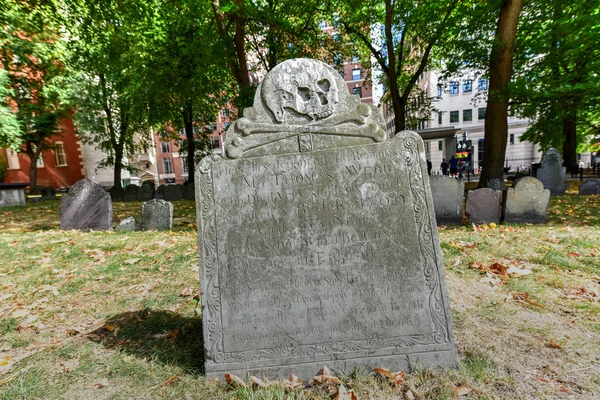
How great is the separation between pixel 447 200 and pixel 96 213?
375 inches

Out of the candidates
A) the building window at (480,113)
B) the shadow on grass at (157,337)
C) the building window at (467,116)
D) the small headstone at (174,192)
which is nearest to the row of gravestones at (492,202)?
the shadow on grass at (157,337)

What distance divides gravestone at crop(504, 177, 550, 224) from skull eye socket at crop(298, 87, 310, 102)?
6.87 m

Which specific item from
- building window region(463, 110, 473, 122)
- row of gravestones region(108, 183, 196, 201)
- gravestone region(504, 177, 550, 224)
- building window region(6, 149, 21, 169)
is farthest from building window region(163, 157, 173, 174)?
gravestone region(504, 177, 550, 224)

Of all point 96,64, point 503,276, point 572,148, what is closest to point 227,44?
point 96,64

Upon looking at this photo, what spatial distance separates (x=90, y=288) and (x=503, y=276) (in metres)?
5.70

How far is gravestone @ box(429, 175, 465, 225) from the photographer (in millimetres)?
7598

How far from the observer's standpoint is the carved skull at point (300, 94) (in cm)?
262

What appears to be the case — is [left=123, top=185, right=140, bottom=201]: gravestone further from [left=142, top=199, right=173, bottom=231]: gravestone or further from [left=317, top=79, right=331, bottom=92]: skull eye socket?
[left=317, top=79, right=331, bottom=92]: skull eye socket

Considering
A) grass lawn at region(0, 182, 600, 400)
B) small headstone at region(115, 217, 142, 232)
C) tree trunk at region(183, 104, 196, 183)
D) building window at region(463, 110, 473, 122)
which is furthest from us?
building window at region(463, 110, 473, 122)

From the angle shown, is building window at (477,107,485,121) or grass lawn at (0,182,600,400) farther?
building window at (477,107,485,121)

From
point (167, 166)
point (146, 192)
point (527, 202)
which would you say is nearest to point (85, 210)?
point (146, 192)

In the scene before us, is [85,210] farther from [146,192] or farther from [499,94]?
[499,94]

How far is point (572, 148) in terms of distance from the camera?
1817 cm

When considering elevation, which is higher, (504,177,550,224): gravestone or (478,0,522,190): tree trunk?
(478,0,522,190): tree trunk
